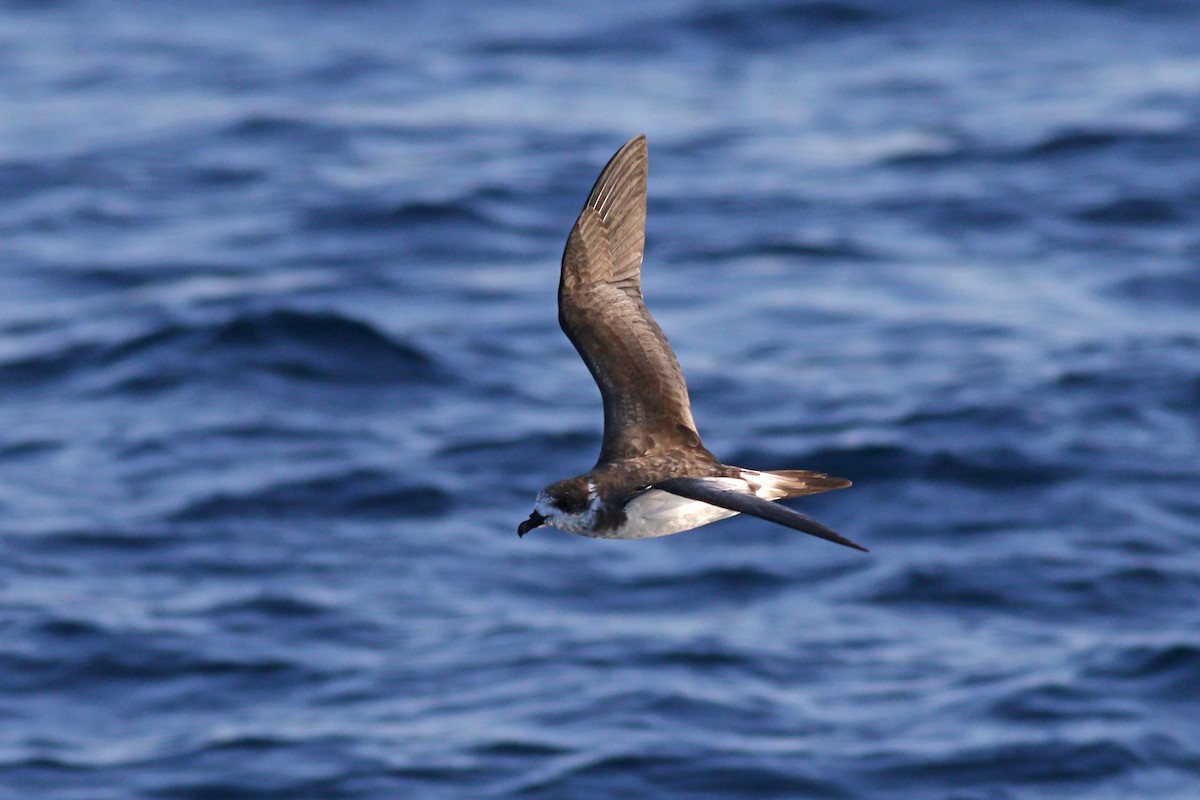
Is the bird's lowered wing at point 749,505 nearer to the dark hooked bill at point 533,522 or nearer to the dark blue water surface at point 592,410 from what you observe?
the dark hooked bill at point 533,522

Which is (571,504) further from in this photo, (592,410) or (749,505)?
(592,410)

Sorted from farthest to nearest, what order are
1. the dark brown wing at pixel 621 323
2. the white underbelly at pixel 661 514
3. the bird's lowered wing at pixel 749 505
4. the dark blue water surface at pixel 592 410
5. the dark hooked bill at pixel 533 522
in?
the dark blue water surface at pixel 592 410 → the dark brown wing at pixel 621 323 → the dark hooked bill at pixel 533 522 → the white underbelly at pixel 661 514 → the bird's lowered wing at pixel 749 505

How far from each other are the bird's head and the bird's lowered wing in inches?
19.0

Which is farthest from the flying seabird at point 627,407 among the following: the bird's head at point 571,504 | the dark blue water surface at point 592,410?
the dark blue water surface at point 592,410

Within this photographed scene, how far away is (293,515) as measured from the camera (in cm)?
1784

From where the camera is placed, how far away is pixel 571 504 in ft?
25.6

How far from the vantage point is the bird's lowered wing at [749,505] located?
5.81 meters

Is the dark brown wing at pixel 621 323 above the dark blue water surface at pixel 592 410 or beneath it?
above

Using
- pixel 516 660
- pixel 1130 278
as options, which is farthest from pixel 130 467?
pixel 1130 278

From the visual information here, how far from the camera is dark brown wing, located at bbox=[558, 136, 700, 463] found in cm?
839

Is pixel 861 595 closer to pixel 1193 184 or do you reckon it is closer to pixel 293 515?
pixel 293 515

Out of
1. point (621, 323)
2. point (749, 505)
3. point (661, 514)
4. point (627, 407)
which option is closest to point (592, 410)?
point (621, 323)

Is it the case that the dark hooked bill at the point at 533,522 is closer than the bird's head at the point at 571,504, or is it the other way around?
the bird's head at the point at 571,504

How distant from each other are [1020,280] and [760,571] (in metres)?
7.43
